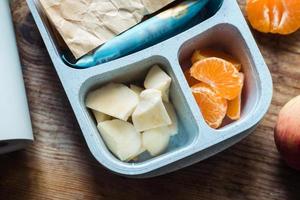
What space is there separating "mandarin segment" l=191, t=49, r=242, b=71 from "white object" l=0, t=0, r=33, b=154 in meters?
0.25

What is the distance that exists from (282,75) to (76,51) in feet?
0.99

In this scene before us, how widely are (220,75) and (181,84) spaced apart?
58 millimetres

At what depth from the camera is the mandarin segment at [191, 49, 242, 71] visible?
916mm

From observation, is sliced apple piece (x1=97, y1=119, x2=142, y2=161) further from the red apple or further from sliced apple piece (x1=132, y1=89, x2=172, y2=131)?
the red apple

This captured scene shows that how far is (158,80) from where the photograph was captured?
898 millimetres

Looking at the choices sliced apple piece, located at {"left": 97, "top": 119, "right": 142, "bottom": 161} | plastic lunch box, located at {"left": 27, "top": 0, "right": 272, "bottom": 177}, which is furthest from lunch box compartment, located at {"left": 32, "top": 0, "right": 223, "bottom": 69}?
sliced apple piece, located at {"left": 97, "top": 119, "right": 142, "bottom": 161}

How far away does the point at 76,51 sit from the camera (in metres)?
0.89

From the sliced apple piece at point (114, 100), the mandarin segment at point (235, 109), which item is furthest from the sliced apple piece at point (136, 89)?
the mandarin segment at point (235, 109)

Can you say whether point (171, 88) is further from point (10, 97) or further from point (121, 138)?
point (10, 97)

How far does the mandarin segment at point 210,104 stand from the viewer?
885 millimetres

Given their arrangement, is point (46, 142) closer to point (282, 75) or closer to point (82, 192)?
point (82, 192)

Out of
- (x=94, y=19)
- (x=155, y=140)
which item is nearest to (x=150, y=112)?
(x=155, y=140)

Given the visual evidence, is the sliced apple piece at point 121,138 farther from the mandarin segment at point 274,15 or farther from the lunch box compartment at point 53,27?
the mandarin segment at point 274,15

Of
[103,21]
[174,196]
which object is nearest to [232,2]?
[103,21]
